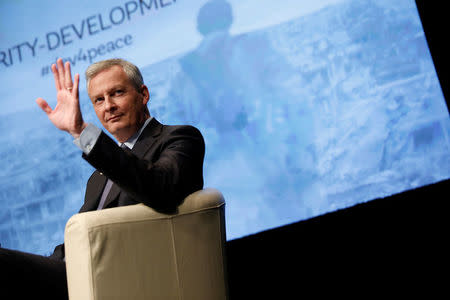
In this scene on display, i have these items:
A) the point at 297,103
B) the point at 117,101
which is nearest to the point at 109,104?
the point at 117,101

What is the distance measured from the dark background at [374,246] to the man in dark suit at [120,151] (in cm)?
115

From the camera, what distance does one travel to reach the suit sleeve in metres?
1.43

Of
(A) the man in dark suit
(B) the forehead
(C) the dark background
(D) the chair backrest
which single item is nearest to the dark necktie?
(A) the man in dark suit

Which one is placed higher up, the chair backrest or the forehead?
the forehead

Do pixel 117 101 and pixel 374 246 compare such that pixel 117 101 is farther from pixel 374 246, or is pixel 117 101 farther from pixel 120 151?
pixel 374 246

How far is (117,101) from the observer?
200cm

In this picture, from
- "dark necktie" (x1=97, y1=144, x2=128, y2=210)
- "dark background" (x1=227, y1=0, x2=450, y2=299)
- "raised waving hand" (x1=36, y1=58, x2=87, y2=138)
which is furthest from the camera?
"dark background" (x1=227, y1=0, x2=450, y2=299)

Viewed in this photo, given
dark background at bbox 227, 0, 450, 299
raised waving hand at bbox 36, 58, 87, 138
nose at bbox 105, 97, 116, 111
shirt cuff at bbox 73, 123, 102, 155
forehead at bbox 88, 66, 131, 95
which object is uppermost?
forehead at bbox 88, 66, 131, 95

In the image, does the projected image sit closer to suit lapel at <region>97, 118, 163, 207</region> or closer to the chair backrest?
suit lapel at <region>97, 118, 163, 207</region>

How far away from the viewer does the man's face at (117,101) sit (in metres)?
1.99

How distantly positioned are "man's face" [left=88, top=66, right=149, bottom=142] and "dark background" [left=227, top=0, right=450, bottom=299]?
1133 millimetres

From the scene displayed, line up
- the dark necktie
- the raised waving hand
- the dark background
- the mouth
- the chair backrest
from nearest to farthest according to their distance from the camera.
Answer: the chair backrest → the raised waving hand → the dark necktie → the mouth → the dark background

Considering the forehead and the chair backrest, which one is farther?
the forehead

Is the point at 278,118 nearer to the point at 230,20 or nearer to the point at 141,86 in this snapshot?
the point at 230,20
